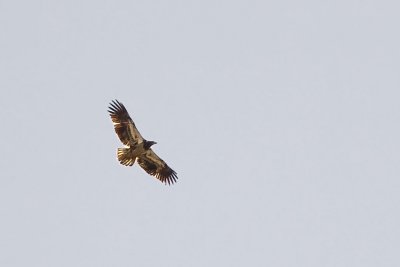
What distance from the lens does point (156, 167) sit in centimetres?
5031

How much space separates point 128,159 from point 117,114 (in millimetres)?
2217

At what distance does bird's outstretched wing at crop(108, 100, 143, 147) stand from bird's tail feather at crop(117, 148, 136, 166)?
1.26 feet

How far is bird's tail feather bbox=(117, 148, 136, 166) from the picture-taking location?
47719mm

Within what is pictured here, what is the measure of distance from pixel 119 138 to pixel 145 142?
129 centimetres

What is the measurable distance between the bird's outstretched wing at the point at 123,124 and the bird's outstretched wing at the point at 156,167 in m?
1.76

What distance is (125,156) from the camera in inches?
1886

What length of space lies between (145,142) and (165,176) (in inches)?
114

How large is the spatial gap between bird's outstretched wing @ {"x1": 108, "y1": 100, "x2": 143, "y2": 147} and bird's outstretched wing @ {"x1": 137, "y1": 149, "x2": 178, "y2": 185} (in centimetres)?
176

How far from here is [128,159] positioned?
1892 inches

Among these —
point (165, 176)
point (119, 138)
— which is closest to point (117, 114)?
point (119, 138)

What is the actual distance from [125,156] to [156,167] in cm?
284

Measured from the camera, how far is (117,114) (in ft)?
A: 157

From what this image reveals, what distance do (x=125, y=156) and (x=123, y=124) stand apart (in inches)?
60.5

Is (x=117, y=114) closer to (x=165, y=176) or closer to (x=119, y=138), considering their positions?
(x=119, y=138)
